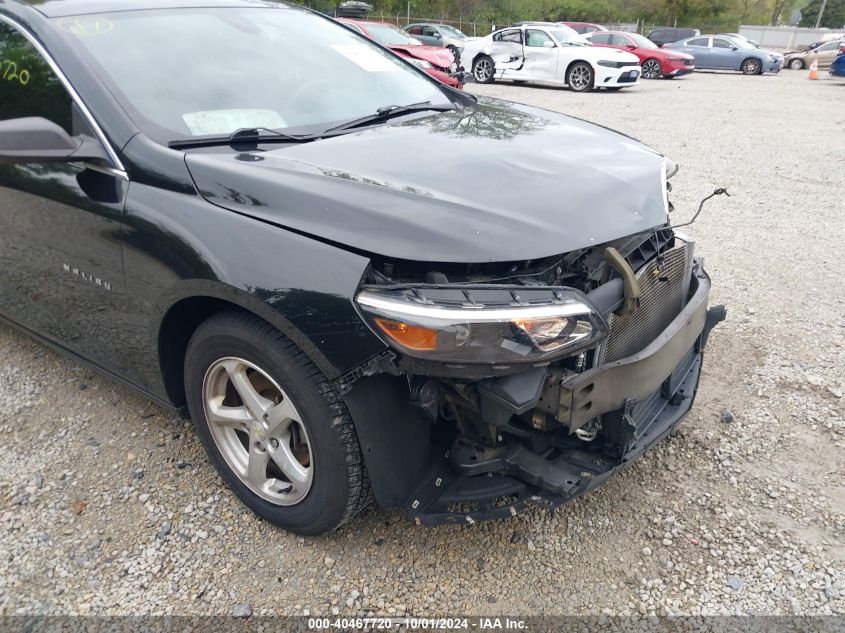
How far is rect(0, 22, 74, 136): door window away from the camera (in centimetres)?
241

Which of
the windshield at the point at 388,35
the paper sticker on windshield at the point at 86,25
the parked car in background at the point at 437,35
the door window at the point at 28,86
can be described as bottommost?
the parked car in background at the point at 437,35

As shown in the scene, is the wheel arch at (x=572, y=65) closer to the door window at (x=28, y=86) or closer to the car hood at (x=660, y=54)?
the car hood at (x=660, y=54)

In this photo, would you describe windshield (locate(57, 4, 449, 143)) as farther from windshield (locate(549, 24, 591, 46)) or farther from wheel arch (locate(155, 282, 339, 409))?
windshield (locate(549, 24, 591, 46))

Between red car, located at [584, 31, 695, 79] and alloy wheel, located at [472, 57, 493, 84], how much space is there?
4.97 m

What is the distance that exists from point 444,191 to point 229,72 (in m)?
1.23

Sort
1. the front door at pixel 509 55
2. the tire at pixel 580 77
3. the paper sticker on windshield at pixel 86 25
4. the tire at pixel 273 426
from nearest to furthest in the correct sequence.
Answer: the tire at pixel 273 426 < the paper sticker on windshield at pixel 86 25 < the tire at pixel 580 77 < the front door at pixel 509 55

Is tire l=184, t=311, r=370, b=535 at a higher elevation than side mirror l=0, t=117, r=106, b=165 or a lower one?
lower

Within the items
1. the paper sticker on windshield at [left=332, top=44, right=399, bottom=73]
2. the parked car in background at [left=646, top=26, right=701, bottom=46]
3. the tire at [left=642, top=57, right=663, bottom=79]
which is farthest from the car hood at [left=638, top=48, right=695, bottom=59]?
the paper sticker on windshield at [left=332, top=44, right=399, bottom=73]

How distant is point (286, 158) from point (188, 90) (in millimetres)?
617

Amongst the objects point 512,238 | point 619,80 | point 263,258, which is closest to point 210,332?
point 263,258

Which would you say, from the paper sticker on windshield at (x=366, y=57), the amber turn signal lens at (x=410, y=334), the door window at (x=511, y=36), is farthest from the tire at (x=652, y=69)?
the amber turn signal lens at (x=410, y=334)

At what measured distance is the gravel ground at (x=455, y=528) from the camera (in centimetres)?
212

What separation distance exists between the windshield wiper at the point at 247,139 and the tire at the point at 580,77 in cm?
1532

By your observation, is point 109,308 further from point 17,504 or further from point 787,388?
point 787,388
